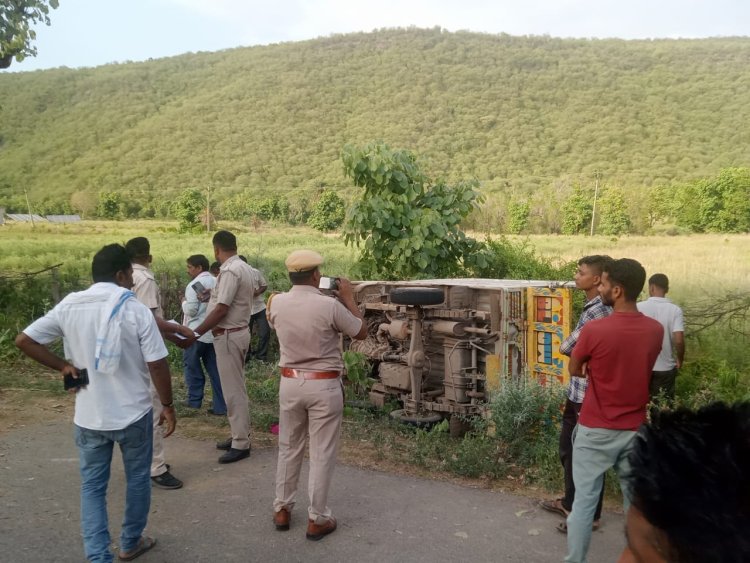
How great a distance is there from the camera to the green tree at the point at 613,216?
3516cm

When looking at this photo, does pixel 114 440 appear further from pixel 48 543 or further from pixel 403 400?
pixel 403 400

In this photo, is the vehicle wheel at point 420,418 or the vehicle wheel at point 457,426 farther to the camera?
the vehicle wheel at point 420,418

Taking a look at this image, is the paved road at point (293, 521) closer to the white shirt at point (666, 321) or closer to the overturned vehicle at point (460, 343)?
the overturned vehicle at point (460, 343)

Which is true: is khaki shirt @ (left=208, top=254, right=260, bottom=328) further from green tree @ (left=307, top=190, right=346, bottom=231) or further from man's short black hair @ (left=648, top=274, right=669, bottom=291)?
green tree @ (left=307, top=190, right=346, bottom=231)

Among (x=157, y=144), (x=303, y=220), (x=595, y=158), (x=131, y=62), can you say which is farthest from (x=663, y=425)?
(x=131, y=62)

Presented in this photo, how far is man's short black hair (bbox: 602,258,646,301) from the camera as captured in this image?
3.92 m

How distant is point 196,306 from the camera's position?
27.9ft

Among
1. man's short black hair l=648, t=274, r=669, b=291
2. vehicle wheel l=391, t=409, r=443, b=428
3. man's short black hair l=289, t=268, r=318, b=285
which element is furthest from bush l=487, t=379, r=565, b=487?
man's short black hair l=289, t=268, r=318, b=285

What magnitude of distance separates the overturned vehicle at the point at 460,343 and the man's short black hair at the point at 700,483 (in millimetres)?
5211

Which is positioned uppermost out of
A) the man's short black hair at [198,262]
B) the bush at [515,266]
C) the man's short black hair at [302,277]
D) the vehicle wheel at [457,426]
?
the man's short black hair at [302,277]

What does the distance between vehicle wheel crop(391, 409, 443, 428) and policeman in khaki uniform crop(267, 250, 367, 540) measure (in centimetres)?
239

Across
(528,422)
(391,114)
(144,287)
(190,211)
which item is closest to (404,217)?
(528,422)

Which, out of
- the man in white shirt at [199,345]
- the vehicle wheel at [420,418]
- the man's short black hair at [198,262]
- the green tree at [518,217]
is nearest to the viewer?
the vehicle wheel at [420,418]

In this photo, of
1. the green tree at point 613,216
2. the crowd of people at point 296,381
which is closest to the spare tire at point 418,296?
the crowd of people at point 296,381
